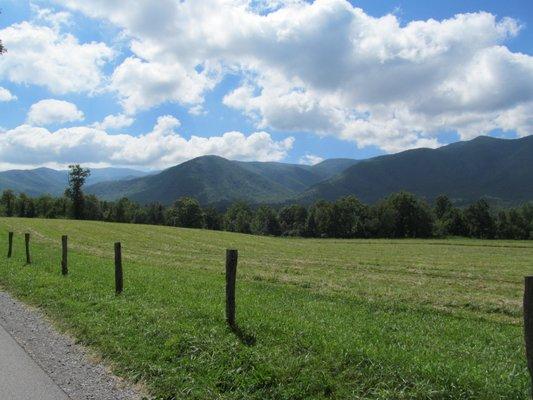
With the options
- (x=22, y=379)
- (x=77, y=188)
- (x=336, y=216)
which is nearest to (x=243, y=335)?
(x=22, y=379)

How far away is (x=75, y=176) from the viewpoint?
119 metres

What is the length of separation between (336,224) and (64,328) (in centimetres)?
12843

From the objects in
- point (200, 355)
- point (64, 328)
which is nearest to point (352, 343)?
point (200, 355)

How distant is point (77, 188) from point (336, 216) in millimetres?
76158

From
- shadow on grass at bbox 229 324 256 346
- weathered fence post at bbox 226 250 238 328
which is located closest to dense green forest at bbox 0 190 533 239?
weathered fence post at bbox 226 250 238 328

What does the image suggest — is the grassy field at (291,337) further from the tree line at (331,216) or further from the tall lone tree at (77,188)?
the tree line at (331,216)

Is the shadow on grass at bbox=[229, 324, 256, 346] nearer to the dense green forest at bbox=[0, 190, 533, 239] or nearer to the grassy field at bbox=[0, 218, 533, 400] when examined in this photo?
the grassy field at bbox=[0, 218, 533, 400]

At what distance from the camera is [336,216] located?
5408 inches

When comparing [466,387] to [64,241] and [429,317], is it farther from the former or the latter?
[64,241]

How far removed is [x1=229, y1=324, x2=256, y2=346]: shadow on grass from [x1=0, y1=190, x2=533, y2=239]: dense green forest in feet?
401

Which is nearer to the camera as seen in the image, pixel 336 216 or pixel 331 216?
pixel 336 216

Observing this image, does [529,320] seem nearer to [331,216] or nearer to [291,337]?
[291,337]

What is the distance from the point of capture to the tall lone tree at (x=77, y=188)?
120m

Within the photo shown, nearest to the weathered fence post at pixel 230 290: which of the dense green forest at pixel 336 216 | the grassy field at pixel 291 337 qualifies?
the grassy field at pixel 291 337
